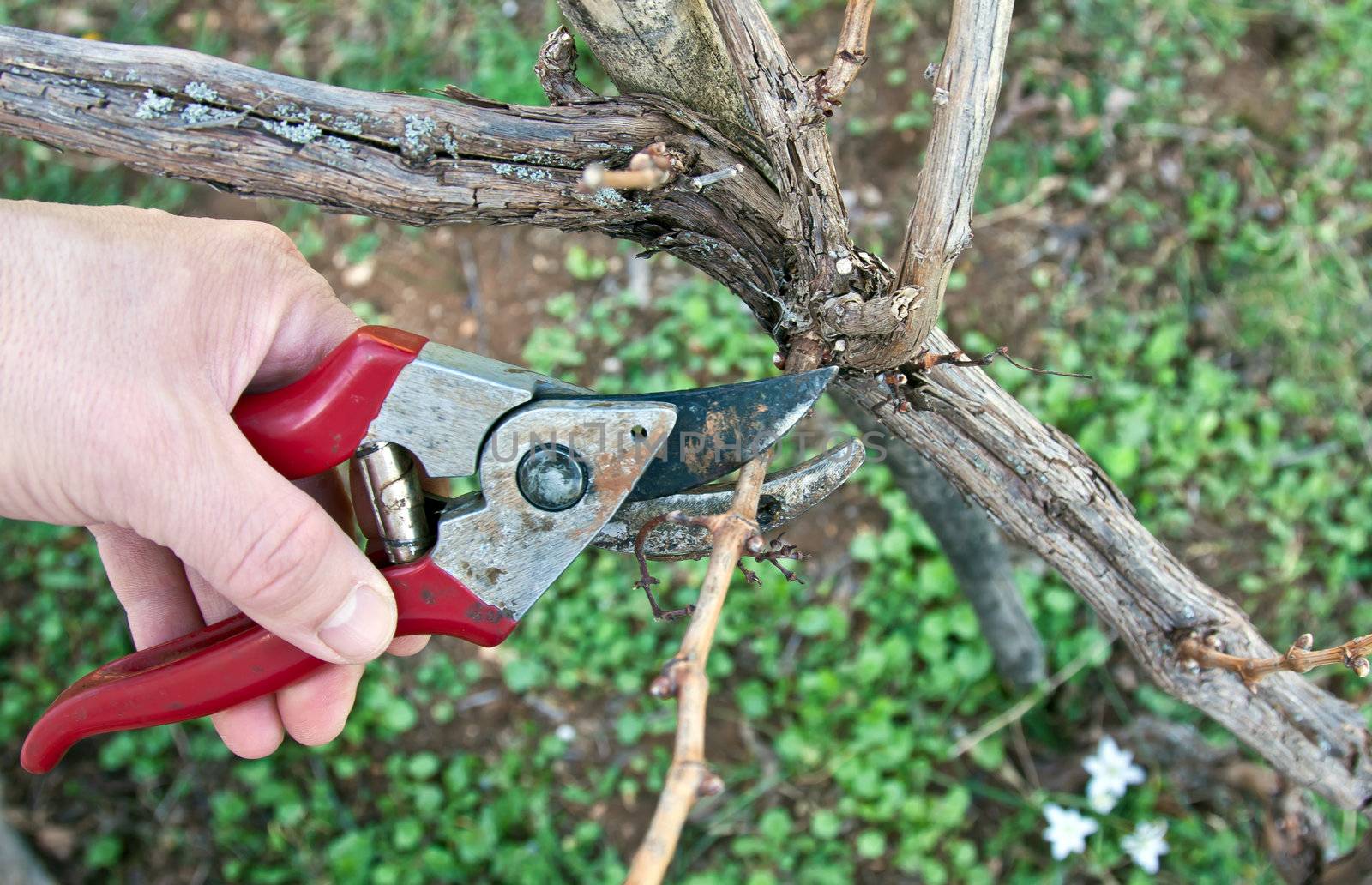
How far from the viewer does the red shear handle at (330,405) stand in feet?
5.73

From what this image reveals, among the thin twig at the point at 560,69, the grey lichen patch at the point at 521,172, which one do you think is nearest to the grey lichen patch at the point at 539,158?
the grey lichen patch at the point at 521,172

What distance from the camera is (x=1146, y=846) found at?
2.87 meters

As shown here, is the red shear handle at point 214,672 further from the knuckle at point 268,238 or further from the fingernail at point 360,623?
the knuckle at point 268,238

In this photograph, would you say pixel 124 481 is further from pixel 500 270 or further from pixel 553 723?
pixel 500 270

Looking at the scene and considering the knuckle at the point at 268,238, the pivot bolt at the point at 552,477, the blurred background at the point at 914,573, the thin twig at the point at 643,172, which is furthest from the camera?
the blurred background at the point at 914,573

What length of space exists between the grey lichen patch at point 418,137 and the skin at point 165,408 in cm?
49

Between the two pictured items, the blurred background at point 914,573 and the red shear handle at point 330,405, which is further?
the blurred background at point 914,573

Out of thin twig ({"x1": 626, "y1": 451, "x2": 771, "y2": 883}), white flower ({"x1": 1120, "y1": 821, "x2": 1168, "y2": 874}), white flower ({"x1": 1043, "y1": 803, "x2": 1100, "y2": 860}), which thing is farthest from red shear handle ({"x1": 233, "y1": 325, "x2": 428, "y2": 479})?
white flower ({"x1": 1120, "y1": 821, "x2": 1168, "y2": 874})

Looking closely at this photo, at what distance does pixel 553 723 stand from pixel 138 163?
89.0 inches

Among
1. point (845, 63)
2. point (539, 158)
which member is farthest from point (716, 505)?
point (845, 63)

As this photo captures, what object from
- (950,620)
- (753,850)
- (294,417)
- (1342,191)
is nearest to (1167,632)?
(950,620)

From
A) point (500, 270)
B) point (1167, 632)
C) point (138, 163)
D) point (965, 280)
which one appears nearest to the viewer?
point (138, 163)

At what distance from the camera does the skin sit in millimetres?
1719

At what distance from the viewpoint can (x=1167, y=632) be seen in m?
2.12
